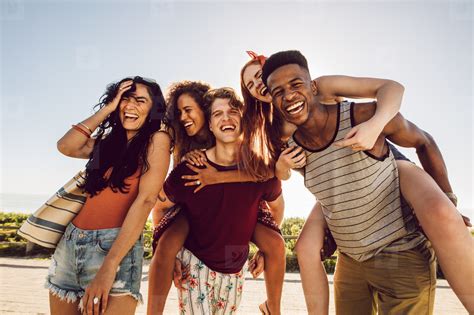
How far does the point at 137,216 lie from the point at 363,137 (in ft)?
4.19

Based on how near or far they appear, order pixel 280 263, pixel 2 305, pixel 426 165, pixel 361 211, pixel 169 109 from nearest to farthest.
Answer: pixel 361 211 → pixel 426 165 → pixel 280 263 → pixel 169 109 → pixel 2 305

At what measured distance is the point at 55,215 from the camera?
84.3 inches

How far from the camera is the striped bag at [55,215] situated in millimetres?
2123

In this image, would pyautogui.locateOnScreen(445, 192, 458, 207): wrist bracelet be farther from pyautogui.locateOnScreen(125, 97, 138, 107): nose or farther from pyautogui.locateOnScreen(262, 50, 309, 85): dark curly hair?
pyautogui.locateOnScreen(125, 97, 138, 107): nose

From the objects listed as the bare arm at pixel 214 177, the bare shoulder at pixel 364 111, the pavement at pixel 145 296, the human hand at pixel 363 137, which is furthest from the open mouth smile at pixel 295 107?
the pavement at pixel 145 296

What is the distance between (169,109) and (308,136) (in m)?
1.53

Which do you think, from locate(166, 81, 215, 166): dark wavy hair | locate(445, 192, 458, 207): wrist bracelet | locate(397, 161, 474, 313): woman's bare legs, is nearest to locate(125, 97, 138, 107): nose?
locate(166, 81, 215, 166): dark wavy hair

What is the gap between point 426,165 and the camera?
80.7 inches

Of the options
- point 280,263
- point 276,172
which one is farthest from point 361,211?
point 280,263

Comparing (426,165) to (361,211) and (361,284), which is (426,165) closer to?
(361,211)

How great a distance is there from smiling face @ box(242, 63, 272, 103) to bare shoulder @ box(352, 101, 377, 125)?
91cm

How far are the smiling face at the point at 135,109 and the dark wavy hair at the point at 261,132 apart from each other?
0.73 m

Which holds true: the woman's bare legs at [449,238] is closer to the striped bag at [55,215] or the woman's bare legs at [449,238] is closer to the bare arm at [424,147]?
the bare arm at [424,147]

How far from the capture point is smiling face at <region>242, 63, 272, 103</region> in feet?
9.29
